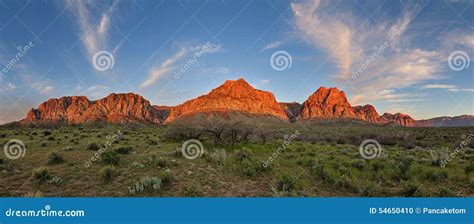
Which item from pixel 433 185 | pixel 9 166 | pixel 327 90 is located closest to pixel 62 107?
pixel 9 166

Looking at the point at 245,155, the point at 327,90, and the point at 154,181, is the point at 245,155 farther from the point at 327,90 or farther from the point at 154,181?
the point at 327,90

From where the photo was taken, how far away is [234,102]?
477 feet

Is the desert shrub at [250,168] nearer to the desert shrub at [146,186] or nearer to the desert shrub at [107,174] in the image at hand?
the desert shrub at [146,186]

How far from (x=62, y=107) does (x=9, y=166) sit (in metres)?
123

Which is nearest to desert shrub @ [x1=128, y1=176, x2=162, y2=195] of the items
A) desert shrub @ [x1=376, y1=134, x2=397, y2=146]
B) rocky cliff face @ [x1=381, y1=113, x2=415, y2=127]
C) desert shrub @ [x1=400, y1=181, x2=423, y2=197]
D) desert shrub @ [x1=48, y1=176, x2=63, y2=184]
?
desert shrub @ [x1=48, y1=176, x2=63, y2=184]

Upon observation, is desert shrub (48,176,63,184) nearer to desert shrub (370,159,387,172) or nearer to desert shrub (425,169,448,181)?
desert shrub (370,159,387,172)

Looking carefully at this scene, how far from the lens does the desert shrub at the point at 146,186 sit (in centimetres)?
716

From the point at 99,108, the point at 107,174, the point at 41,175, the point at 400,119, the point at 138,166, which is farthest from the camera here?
the point at 400,119

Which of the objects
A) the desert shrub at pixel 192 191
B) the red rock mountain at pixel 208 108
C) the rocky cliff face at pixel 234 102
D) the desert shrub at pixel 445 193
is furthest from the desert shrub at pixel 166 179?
the rocky cliff face at pixel 234 102

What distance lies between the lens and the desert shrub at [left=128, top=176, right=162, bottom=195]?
23.5 feet

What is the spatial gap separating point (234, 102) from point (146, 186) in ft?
454

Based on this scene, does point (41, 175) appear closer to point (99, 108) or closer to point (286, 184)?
point (286, 184)

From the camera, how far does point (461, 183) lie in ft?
29.9

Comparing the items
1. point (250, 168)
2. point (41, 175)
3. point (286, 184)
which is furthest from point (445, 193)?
point (41, 175)
